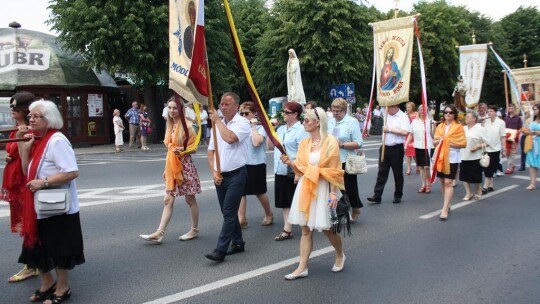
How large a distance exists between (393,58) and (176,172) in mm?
5217

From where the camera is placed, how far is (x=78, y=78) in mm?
23969

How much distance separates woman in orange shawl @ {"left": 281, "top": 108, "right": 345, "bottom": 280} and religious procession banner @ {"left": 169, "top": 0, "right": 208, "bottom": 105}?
1.21 metres

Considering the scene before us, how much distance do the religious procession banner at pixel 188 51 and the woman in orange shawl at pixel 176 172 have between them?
969 mm

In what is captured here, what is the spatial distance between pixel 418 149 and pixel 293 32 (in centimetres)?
2073

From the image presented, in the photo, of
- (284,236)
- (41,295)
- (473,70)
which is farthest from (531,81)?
(41,295)

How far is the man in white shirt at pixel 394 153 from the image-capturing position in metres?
9.12

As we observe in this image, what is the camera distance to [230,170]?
5.79m

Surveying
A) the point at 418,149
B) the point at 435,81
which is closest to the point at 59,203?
the point at 418,149

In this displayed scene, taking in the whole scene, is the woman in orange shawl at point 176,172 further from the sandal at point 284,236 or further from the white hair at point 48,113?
the white hair at point 48,113

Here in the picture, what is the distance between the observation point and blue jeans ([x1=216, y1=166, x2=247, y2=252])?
224 inches

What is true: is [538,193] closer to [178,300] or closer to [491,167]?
[491,167]

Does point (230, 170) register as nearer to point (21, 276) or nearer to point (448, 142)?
point (21, 276)

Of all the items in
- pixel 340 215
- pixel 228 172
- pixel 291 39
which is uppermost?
pixel 291 39

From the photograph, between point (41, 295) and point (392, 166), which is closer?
point (41, 295)
